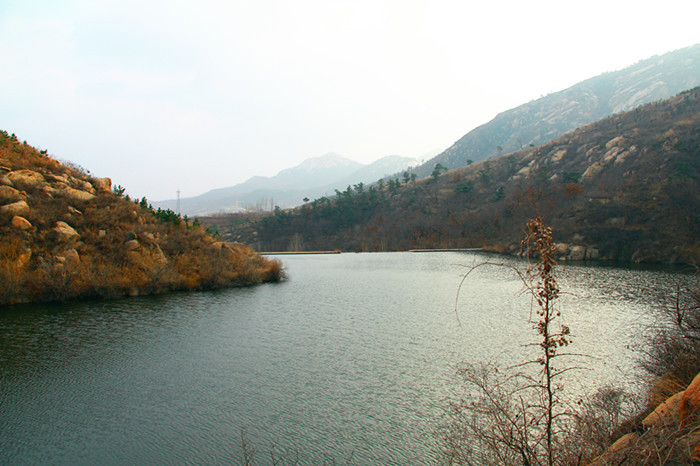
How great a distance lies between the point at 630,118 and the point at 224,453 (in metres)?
105

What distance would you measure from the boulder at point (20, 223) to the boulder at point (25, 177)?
4093 mm

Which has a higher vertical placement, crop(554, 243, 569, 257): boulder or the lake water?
crop(554, 243, 569, 257): boulder

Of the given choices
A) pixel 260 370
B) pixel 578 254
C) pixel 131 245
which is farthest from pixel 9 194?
pixel 578 254

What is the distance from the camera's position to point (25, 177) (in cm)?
2989

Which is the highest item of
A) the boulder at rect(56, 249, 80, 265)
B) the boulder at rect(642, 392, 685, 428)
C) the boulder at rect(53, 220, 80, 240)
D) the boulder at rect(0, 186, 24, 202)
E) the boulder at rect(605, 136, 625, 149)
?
the boulder at rect(605, 136, 625, 149)

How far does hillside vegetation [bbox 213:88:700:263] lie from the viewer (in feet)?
166

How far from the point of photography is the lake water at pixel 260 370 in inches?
374

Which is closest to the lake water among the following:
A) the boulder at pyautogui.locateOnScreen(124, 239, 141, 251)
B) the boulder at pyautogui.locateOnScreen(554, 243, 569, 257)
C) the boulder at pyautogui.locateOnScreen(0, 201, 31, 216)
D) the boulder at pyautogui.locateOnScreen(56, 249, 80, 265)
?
the boulder at pyautogui.locateOnScreen(56, 249, 80, 265)

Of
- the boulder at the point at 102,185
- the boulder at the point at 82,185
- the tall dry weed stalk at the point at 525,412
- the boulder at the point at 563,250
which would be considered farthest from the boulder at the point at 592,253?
the boulder at the point at 82,185

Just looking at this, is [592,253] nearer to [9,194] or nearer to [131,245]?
[131,245]

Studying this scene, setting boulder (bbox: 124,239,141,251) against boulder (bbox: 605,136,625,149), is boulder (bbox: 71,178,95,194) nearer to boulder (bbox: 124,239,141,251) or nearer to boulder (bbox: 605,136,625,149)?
boulder (bbox: 124,239,141,251)

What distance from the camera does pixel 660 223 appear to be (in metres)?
48.5

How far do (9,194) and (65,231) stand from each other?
4.50m

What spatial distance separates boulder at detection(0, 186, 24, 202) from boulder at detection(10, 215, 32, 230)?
184 centimetres
